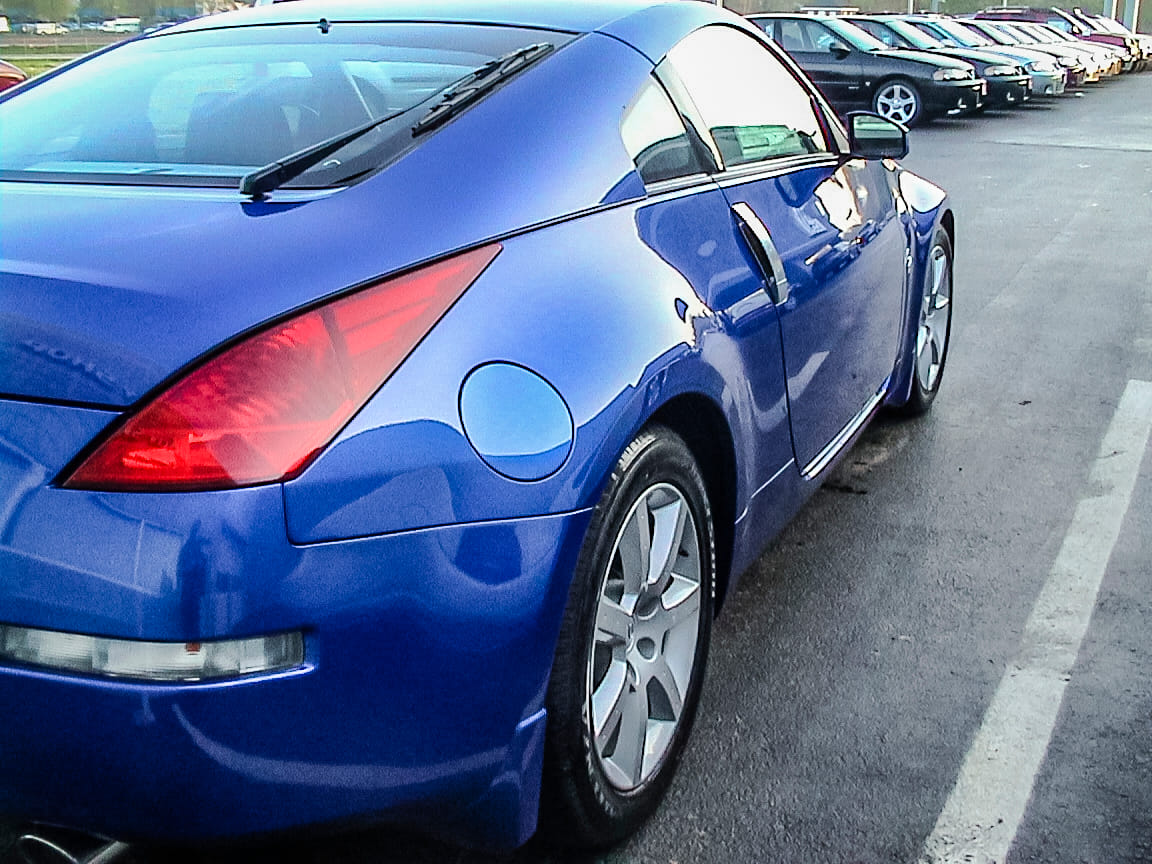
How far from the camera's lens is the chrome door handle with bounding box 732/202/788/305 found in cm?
281

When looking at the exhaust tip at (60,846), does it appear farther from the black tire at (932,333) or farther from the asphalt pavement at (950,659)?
the black tire at (932,333)

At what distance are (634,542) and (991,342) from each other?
14.8 feet

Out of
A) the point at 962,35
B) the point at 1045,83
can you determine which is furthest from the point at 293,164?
the point at 1045,83

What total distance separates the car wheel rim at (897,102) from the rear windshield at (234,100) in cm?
1721

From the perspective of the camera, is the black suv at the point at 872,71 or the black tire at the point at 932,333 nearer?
the black tire at the point at 932,333

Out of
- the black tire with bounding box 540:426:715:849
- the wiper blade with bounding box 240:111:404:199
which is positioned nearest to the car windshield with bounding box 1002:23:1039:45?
the black tire with bounding box 540:426:715:849

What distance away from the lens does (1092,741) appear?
278 centimetres

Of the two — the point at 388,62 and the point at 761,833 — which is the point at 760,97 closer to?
the point at 388,62

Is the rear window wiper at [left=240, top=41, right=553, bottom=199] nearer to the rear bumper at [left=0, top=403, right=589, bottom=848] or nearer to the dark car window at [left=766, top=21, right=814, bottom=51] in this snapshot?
the rear bumper at [left=0, top=403, right=589, bottom=848]

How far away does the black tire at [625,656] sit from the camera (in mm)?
2084

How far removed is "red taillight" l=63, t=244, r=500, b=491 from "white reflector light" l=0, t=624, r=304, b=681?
0.20 metres

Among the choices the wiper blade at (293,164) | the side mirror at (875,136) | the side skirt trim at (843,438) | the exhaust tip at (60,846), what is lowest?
the side skirt trim at (843,438)

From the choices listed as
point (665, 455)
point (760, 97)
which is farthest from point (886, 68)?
point (665, 455)

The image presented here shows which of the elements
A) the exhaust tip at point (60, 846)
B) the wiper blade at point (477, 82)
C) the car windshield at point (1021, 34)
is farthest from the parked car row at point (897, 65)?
the exhaust tip at point (60, 846)
